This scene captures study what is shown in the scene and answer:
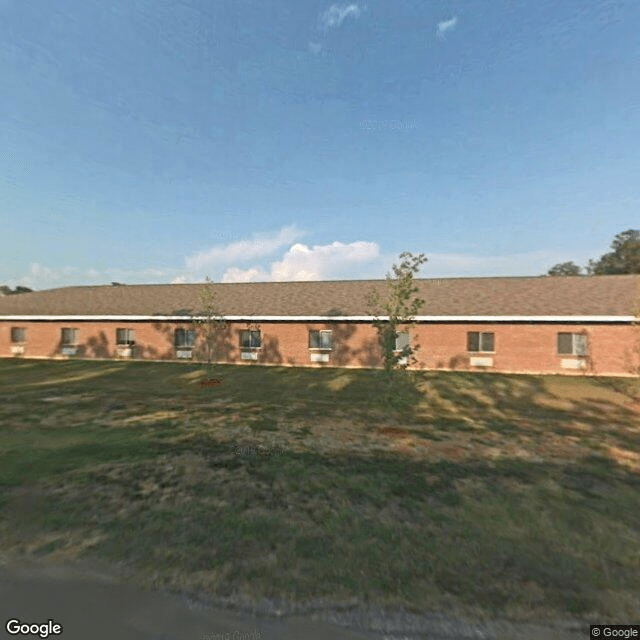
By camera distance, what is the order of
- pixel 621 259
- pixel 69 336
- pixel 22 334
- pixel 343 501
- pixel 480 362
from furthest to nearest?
pixel 621 259 < pixel 22 334 < pixel 69 336 < pixel 480 362 < pixel 343 501

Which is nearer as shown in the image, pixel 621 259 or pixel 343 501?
pixel 343 501

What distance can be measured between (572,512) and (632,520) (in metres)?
0.78

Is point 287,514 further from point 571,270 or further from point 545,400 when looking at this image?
point 571,270

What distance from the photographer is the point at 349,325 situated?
2159 centimetres

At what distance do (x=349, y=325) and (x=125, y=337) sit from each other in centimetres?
1659

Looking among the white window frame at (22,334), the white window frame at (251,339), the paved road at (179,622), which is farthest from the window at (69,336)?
the paved road at (179,622)

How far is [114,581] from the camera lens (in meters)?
3.69

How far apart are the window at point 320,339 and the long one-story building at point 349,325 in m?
0.07

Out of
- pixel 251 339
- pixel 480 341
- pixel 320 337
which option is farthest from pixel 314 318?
pixel 480 341

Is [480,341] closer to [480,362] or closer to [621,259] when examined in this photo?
[480,362]

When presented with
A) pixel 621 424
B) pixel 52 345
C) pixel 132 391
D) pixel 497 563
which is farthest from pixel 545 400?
pixel 52 345

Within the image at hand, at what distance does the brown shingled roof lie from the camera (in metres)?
20.2

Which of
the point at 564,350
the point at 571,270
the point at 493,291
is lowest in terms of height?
the point at 564,350

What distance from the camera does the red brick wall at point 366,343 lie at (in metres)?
18.7
